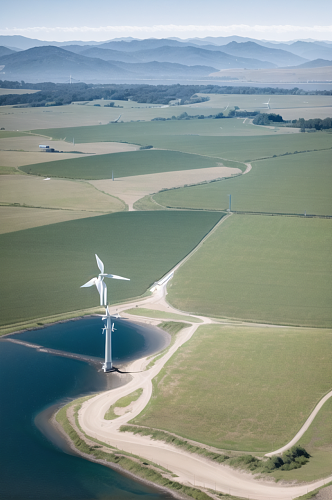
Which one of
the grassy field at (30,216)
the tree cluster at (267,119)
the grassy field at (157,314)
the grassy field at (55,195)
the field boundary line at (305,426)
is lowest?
the field boundary line at (305,426)

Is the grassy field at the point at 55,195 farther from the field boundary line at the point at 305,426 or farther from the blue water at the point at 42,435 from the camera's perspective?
the field boundary line at the point at 305,426

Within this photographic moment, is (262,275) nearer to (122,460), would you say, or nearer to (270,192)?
(122,460)

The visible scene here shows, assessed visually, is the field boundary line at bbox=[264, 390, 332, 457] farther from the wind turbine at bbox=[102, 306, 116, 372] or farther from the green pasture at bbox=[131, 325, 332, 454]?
the wind turbine at bbox=[102, 306, 116, 372]

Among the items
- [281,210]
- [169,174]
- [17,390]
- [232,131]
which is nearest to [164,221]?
[281,210]

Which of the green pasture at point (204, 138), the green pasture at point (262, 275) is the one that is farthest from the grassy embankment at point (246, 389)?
the green pasture at point (204, 138)

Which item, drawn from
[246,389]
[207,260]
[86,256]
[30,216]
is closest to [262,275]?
[207,260]

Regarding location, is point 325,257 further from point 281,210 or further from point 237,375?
point 237,375
